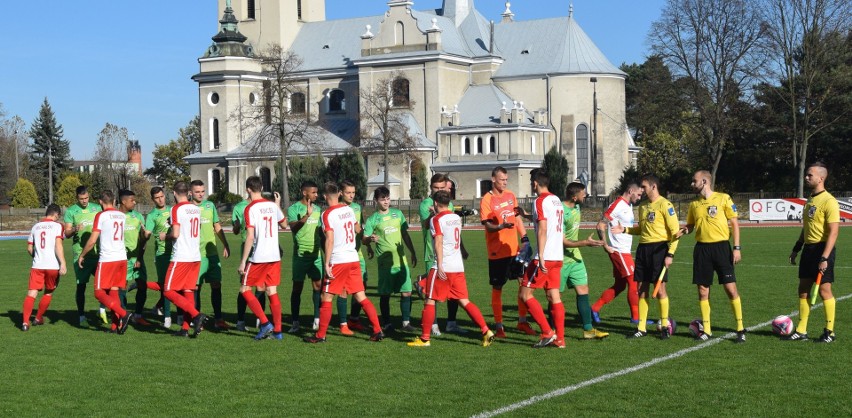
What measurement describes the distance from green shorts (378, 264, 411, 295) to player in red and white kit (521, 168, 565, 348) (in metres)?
2.05

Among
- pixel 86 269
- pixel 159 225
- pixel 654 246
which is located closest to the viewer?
pixel 654 246

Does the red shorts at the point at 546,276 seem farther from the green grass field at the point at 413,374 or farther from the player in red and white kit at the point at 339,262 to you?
the player in red and white kit at the point at 339,262

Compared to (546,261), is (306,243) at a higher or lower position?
higher

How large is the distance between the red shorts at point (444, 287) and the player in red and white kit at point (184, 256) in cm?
303

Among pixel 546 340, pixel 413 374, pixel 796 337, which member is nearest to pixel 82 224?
pixel 413 374

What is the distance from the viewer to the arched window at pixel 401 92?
83750 mm

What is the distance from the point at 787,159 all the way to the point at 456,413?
6103cm

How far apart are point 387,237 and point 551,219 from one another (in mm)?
2575

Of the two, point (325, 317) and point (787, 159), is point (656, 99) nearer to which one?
point (787, 159)

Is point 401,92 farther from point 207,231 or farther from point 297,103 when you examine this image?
point 207,231

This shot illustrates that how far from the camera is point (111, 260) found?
1452 cm

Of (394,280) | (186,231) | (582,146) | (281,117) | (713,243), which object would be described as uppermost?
(281,117)

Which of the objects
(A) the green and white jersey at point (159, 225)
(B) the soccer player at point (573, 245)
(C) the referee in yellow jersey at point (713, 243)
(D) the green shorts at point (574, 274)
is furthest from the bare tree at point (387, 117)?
(C) the referee in yellow jersey at point (713, 243)

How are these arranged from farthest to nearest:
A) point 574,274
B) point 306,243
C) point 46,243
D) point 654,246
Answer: point 46,243 < point 306,243 < point 574,274 < point 654,246
